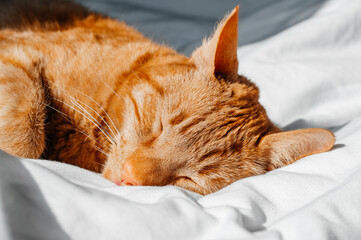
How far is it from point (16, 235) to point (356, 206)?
3.69ft

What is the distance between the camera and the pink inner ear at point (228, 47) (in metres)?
1.56

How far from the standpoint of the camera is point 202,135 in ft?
5.35

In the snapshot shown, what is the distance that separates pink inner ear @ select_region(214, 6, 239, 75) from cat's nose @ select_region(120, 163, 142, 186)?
662mm

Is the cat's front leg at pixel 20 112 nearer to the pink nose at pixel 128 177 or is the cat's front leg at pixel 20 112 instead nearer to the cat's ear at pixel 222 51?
the pink nose at pixel 128 177

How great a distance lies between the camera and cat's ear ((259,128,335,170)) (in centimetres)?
159

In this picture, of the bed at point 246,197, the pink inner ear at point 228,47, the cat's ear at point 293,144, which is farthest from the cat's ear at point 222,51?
the bed at point 246,197

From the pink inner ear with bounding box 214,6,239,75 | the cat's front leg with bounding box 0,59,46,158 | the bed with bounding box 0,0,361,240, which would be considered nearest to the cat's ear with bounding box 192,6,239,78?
the pink inner ear with bounding box 214,6,239,75

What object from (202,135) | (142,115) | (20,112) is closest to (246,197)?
(202,135)

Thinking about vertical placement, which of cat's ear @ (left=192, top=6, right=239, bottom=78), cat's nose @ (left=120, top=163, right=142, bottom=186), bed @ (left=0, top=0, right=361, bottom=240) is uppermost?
cat's ear @ (left=192, top=6, right=239, bottom=78)

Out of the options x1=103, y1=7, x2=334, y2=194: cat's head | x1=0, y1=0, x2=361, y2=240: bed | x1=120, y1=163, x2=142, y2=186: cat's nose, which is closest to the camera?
x1=0, y1=0, x2=361, y2=240: bed

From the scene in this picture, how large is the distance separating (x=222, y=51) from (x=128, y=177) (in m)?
0.74

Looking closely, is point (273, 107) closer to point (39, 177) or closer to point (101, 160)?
point (101, 160)

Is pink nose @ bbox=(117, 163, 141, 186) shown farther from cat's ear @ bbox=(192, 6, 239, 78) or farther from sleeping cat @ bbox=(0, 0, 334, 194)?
cat's ear @ bbox=(192, 6, 239, 78)

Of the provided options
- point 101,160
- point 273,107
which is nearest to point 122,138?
point 101,160
